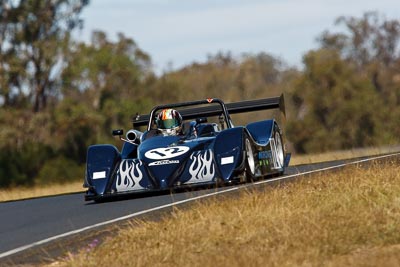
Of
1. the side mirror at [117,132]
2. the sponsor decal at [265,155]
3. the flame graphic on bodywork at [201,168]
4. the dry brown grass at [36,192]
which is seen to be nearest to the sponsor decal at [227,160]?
the flame graphic on bodywork at [201,168]

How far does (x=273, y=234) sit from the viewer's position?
9.56 metres

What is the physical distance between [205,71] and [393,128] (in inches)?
1713

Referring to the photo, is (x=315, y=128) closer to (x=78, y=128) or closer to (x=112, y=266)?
(x=78, y=128)

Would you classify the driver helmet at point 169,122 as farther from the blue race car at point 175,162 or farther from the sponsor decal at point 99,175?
the sponsor decal at point 99,175

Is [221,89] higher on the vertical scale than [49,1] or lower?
lower

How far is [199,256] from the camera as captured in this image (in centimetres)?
891

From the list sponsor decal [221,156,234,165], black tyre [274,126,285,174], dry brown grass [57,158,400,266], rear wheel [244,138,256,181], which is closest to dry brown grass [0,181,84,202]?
black tyre [274,126,285,174]

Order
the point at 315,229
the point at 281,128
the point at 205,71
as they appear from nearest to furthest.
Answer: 1. the point at 315,229
2. the point at 281,128
3. the point at 205,71

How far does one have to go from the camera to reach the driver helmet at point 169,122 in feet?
53.8

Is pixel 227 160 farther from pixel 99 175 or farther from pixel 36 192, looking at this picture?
pixel 36 192

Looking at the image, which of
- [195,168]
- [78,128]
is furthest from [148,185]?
[78,128]

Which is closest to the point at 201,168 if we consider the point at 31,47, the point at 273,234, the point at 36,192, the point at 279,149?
the point at 279,149

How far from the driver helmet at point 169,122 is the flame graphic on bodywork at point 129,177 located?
1.47 m

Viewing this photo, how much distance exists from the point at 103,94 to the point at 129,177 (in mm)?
49583
